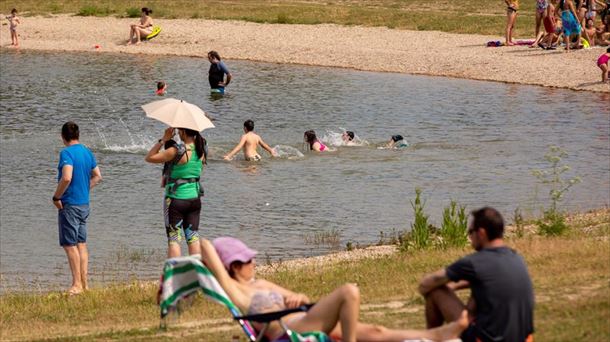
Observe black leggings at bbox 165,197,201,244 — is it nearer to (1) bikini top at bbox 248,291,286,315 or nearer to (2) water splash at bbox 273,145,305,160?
(1) bikini top at bbox 248,291,286,315

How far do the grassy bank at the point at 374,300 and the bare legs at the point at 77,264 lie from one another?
163 millimetres

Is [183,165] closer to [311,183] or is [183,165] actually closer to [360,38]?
[311,183]

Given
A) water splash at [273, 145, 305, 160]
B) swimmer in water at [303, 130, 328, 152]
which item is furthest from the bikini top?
swimmer in water at [303, 130, 328, 152]

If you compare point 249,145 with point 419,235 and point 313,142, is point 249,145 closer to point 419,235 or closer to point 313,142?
point 313,142

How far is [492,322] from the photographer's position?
25.1 feet

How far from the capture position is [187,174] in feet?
39.0

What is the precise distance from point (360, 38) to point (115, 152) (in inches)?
725

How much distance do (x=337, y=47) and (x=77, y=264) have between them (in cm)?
2780

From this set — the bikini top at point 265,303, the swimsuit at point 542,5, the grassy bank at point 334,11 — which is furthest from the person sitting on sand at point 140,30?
the bikini top at point 265,303

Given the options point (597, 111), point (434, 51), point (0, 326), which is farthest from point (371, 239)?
point (434, 51)

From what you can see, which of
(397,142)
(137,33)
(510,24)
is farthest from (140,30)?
(397,142)

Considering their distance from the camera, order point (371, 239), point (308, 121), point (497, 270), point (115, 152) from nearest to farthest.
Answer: point (497, 270)
point (371, 239)
point (115, 152)
point (308, 121)

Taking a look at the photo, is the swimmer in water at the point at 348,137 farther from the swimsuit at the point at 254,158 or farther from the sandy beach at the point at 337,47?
the sandy beach at the point at 337,47

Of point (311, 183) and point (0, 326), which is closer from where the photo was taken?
point (0, 326)
